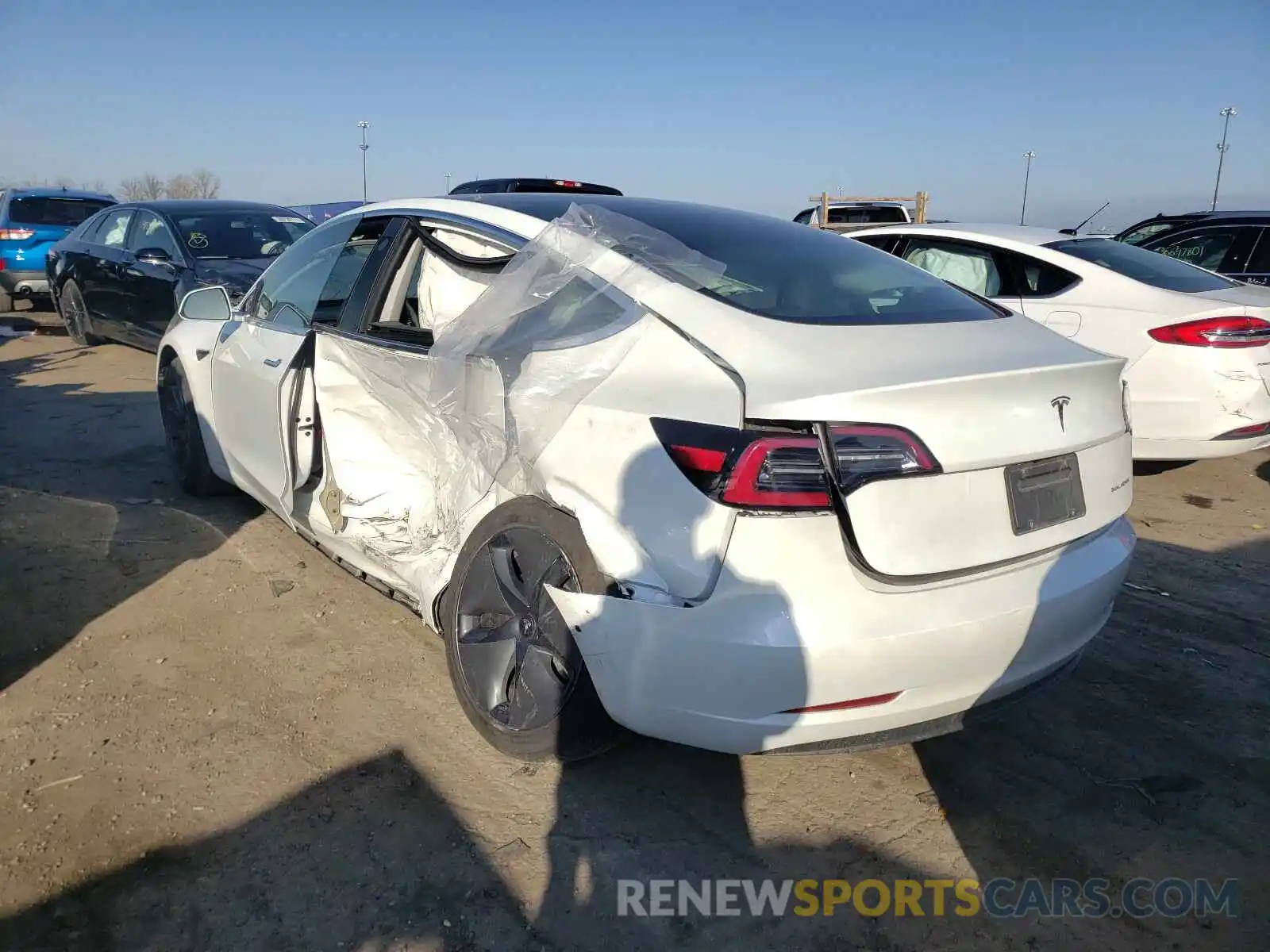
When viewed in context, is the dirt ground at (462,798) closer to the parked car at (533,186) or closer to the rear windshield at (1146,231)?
the parked car at (533,186)

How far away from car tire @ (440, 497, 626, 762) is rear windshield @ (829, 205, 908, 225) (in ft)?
44.7

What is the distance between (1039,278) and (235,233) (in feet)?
22.8

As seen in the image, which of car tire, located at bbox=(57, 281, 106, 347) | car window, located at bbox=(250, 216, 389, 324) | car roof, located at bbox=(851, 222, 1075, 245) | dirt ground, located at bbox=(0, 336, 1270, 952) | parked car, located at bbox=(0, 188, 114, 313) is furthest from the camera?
parked car, located at bbox=(0, 188, 114, 313)

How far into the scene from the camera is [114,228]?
975 cm

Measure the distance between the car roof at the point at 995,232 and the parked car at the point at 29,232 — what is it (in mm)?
11503

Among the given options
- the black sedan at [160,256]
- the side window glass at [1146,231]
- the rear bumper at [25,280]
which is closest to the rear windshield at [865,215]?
the side window glass at [1146,231]

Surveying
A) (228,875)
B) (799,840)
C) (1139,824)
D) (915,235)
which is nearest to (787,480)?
(799,840)

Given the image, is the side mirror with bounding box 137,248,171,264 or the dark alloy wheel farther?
the side mirror with bounding box 137,248,171,264

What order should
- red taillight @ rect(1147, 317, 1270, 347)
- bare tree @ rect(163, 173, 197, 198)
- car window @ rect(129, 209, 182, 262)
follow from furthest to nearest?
1. bare tree @ rect(163, 173, 197, 198)
2. car window @ rect(129, 209, 182, 262)
3. red taillight @ rect(1147, 317, 1270, 347)

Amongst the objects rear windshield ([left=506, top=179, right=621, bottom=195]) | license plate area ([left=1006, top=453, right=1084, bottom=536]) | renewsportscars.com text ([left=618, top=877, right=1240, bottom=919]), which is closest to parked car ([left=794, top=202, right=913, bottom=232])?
rear windshield ([left=506, top=179, right=621, bottom=195])

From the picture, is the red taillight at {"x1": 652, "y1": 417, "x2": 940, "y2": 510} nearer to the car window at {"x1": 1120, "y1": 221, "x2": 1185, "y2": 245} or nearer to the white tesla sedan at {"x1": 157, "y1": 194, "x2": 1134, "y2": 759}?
the white tesla sedan at {"x1": 157, "y1": 194, "x2": 1134, "y2": 759}

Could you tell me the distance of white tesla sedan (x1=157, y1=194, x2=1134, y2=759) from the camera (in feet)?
7.04

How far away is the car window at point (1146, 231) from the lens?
915cm

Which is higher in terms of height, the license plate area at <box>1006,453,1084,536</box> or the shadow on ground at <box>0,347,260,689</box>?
the license plate area at <box>1006,453,1084,536</box>
